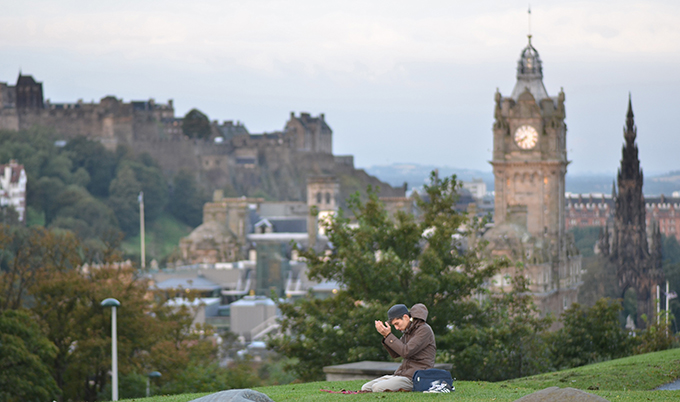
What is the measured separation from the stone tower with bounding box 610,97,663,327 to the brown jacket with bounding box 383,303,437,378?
91.1 metres

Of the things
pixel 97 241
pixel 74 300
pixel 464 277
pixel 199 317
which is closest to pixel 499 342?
pixel 464 277

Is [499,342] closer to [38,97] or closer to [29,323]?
[29,323]

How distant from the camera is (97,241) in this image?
13062 centimetres

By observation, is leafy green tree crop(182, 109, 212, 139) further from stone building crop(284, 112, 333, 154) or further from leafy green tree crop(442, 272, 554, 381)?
leafy green tree crop(442, 272, 554, 381)

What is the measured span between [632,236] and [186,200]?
6816cm

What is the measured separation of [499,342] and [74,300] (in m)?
17.1

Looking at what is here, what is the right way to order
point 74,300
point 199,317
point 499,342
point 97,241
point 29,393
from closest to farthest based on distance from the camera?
point 499,342, point 29,393, point 74,300, point 199,317, point 97,241

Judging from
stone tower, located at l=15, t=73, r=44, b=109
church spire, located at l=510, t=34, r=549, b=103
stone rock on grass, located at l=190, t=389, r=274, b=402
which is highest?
stone tower, located at l=15, t=73, r=44, b=109

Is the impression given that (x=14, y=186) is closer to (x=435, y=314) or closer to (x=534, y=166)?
(x=534, y=166)

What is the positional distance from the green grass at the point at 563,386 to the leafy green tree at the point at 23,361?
575 inches

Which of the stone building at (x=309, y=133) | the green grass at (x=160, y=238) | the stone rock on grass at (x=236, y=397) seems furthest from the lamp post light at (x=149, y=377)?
the stone building at (x=309, y=133)

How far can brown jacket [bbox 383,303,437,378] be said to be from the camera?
1780cm

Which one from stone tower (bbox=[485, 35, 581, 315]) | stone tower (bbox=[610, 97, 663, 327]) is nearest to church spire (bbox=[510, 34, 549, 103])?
stone tower (bbox=[485, 35, 581, 315])

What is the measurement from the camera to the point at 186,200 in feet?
550
